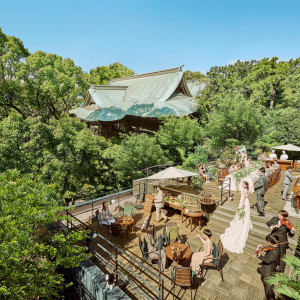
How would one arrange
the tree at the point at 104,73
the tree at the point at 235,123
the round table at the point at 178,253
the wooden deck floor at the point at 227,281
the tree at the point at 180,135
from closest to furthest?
the wooden deck floor at the point at 227,281 → the round table at the point at 178,253 → the tree at the point at 235,123 → the tree at the point at 180,135 → the tree at the point at 104,73

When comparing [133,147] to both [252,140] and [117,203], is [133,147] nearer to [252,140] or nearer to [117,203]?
[117,203]

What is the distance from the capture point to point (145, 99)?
25703 millimetres

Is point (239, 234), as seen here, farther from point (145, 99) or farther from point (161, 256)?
point (145, 99)

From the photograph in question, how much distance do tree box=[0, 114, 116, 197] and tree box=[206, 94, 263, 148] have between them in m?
11.2

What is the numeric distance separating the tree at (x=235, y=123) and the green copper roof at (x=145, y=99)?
431 cm

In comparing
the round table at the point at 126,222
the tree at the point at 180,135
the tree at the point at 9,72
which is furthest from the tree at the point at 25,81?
the round table at the point at 126,222

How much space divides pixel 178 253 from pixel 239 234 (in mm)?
2856

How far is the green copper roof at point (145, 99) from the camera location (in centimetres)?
2259

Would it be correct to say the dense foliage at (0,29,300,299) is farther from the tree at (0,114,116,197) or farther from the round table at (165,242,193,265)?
the round table at (165,242,193,265)

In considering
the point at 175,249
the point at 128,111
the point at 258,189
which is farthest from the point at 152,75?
the point at 175,249

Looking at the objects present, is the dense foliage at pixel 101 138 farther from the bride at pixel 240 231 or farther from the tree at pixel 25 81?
the bride at pixel 240 231

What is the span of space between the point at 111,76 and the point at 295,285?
2122 inches

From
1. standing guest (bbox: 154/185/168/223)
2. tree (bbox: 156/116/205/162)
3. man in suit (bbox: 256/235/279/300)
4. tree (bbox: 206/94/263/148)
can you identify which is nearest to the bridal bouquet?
man in suit (bbox: 256/235/279/300)

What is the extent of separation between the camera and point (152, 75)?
1193 inches
